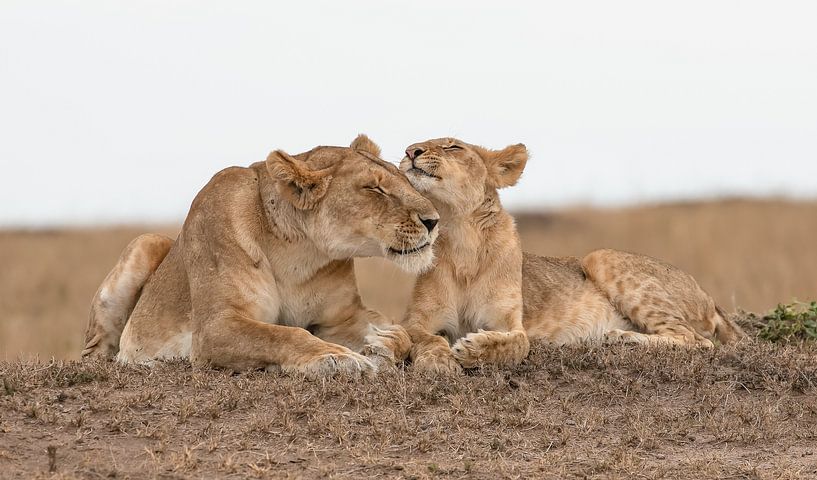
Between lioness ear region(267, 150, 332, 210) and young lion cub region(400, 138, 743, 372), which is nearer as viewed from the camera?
lioness ear region(267, 150, 332, 210)

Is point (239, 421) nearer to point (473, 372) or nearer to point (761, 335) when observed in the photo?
point (473, 372)

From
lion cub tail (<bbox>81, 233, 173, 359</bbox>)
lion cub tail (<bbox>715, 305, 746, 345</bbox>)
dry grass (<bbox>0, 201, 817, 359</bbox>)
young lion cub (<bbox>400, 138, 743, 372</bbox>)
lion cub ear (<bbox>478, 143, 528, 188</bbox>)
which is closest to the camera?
young lion cub (<bbox>400, 138, 743, 372</bbox>)

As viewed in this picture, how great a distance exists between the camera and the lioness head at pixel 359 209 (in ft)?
21.4

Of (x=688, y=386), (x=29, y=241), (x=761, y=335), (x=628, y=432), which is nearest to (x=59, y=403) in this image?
(x=628, y=432)

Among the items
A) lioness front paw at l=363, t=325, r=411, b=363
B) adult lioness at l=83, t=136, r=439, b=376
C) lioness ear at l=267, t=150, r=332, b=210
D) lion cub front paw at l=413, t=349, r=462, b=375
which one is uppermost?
lioness ear at l=267, t=150, r=332, b=210

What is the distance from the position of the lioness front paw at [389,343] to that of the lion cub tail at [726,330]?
2562mm

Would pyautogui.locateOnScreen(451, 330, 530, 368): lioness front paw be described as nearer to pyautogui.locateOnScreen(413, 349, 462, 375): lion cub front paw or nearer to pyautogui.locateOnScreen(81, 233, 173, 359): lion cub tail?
pyautogui.locateOnScreen(413, 349, 462, 375): lion cub front paw

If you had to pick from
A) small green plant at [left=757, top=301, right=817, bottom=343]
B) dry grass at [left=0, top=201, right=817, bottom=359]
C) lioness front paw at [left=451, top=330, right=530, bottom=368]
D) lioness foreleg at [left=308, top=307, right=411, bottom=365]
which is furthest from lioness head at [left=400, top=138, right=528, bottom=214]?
dry grass at [left=0, top=201, right=817, bottom=359]

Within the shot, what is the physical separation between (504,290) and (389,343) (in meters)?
1.02

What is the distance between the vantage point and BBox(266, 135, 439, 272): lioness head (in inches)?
257

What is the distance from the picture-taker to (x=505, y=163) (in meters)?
7.61

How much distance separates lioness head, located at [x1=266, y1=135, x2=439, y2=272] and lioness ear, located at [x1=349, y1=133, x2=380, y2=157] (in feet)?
1.35

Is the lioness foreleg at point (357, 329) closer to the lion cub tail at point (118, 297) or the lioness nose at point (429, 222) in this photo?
the lioness nose at point (429, 222)

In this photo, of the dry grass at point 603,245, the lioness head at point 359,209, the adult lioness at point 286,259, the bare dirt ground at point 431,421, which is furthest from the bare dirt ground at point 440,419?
the dry grass at point 603,245
